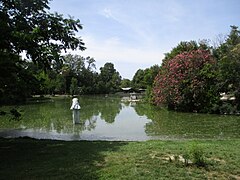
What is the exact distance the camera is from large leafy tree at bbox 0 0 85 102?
819 centimetres

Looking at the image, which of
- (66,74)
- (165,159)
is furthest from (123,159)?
(66,74)

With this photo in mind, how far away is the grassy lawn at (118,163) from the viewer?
215 inches

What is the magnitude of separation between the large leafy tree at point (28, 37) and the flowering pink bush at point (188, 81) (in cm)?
1458

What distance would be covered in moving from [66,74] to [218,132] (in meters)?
57.0

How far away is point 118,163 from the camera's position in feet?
20.5

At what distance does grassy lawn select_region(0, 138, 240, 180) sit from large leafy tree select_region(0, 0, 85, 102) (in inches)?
87.7

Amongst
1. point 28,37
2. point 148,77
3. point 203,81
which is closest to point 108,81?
point 148,77

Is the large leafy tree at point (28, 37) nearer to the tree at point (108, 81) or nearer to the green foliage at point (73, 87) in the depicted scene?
the green foliage at point (73, 87)

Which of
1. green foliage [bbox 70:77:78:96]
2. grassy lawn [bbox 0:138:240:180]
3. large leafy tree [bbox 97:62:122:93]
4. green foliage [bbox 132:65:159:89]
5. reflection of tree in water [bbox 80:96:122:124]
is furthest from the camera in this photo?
large leafy tree [bbox 97:62:122:93]

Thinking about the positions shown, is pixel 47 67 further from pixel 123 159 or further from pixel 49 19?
pixel 123 159

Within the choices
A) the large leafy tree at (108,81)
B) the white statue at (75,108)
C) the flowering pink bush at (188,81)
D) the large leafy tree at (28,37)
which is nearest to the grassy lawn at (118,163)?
the large leafy tree at (28,37)

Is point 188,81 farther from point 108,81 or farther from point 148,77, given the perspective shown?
point 108,81

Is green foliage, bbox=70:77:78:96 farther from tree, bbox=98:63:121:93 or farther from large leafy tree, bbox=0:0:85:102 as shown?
large leafy tree, bbox=0:0:85:102

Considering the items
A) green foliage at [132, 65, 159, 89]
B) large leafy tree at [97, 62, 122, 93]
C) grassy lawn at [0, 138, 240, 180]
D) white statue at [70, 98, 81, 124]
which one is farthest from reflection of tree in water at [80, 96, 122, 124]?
large leafy tree at [97, 62, 122, 93]
